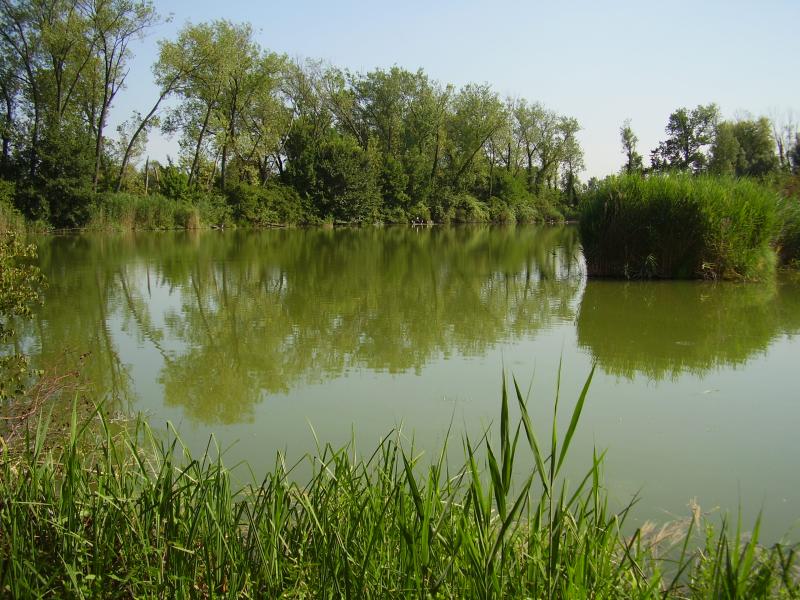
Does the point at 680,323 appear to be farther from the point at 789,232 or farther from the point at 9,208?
the point at 9,208

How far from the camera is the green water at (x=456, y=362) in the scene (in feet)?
13.7

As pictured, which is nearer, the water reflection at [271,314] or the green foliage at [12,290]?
the green foliage at [12,290]

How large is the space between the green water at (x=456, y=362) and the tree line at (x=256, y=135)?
62.7 ft

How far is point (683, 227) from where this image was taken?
41.4 feet

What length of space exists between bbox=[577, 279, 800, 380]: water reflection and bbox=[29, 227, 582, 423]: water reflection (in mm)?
771

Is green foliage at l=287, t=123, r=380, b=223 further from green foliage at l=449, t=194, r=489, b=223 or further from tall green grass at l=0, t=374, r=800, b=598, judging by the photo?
tall green grass at l=0, t=374, r=800, b=598

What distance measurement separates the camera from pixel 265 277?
14.1 metres

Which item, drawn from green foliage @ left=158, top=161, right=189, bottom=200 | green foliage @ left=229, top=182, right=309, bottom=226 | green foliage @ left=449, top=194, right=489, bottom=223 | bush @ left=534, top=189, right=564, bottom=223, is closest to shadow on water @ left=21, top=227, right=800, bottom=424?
green foliage @ left=158, top=161, right=189, bottom=200

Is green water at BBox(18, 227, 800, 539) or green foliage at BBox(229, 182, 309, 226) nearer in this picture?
green water at BBox(18, 227, 800, 539)

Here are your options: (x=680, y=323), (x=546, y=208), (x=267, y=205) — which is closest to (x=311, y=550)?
(x=680, y=323)

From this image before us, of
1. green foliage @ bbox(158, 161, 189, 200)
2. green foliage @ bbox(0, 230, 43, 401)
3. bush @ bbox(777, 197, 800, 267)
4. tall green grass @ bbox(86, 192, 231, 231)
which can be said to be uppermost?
green foliage @ bbox(158, 161, 189, 200)

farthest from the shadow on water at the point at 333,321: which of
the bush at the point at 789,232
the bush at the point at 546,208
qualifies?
the bush at the point at 546,208

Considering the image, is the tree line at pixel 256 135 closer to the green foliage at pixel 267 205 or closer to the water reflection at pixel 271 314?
the green foliage at pixel 267 205

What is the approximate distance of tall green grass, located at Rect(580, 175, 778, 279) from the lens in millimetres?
12359
